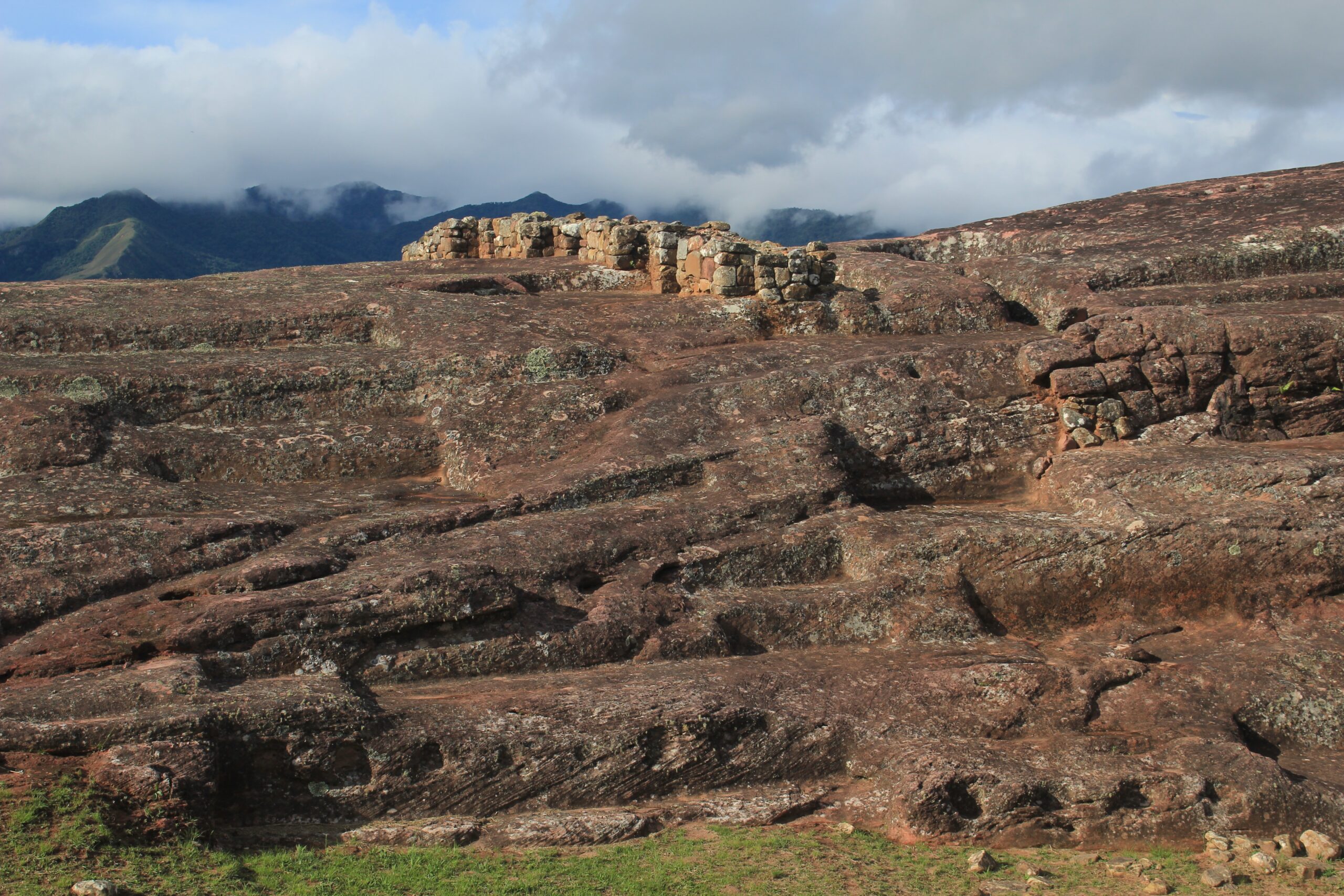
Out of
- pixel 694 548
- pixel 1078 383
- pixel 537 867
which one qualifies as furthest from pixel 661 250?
pixel 537 867

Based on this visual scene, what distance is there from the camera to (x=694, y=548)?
17672mm

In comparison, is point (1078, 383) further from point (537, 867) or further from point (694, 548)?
point (537, 867)

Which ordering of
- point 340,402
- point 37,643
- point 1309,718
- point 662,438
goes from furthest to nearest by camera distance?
point 340,402, point 662,438, point 1309,718, point 37,643

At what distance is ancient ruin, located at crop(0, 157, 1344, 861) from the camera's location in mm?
13273

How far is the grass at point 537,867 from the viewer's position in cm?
1055

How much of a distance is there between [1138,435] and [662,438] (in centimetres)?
1026

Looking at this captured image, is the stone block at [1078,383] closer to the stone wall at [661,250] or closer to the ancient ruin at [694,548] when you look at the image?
the ancient ruin at [694,548]

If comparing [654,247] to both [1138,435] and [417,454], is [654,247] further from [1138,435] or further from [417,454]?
[1138,435]

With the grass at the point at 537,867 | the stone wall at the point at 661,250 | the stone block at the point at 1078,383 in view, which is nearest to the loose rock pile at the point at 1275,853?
the grass at the point at 537,867

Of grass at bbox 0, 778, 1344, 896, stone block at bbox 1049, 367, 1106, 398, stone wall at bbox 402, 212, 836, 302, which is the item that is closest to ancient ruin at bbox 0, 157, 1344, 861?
stone block at bbox 1049, 367, 1106, 398

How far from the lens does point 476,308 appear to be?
2516 cm

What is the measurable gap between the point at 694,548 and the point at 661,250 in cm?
1328

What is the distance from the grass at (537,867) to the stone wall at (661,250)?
16.3 m

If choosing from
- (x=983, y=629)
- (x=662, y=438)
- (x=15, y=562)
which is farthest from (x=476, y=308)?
(x=983, y=629)
